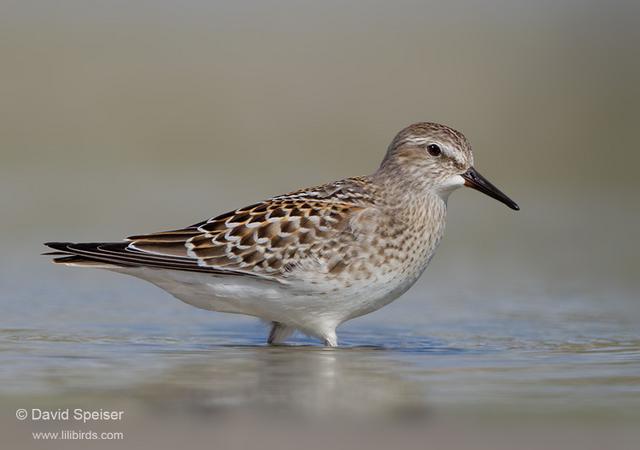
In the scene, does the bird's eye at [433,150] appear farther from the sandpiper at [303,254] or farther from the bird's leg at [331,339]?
the bird's leg at [331,339]

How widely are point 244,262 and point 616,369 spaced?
9.26ft

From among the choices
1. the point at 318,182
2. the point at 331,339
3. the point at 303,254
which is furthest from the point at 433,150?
the point at 318,182

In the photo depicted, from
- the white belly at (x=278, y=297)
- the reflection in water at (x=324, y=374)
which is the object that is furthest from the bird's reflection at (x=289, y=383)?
the white belly at (x=278, y=297)

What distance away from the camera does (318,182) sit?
64.9ft

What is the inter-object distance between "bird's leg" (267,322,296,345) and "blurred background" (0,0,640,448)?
14cm

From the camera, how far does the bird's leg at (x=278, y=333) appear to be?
33.1 ft

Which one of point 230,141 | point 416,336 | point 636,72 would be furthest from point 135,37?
point 416,336

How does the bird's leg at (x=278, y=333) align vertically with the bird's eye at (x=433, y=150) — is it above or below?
below

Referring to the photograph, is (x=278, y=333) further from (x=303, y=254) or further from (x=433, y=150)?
(x=433, y=150)

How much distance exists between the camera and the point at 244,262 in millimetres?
9828

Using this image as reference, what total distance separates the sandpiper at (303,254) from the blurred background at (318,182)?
394 millimetres

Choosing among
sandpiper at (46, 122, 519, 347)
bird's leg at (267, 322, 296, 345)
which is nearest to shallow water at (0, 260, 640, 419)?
bird's leg at (267, 322, 296, 345)

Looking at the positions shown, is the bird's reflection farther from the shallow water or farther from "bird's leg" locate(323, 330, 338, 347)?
"bird's leg" locate(323, 330, 338, 347)

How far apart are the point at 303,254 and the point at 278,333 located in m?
0.78
